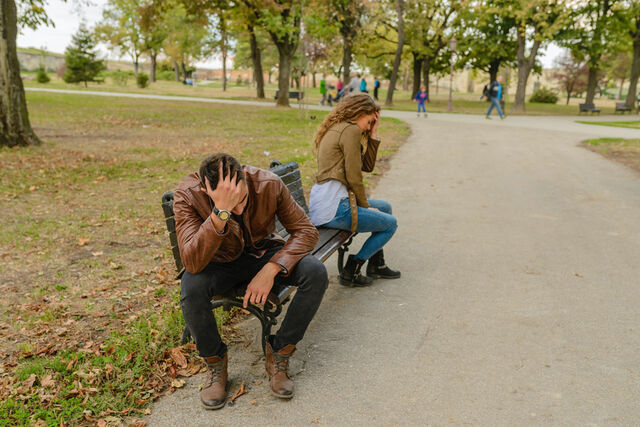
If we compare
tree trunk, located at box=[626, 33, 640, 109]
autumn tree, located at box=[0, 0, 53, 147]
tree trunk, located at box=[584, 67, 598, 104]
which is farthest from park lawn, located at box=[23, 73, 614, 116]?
autumn tree, located at box=[0, 0, 53, 147]

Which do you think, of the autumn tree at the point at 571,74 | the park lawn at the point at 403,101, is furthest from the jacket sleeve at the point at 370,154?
the autumn tree at the point at 571,74

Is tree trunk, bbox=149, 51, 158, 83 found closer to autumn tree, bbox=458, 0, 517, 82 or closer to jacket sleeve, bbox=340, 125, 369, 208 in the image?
autumn tree, bbox=458, 0, 517, 82

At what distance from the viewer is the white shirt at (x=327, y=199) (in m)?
4.14

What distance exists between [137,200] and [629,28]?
3333 centimetres

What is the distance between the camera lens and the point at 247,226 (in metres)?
2.95

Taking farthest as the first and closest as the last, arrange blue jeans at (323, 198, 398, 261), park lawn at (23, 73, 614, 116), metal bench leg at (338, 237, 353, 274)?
park lawn at (23, 73, 614, 116), metal bench leg at (338, 237, 353, 274), blue jeans at (323, 198, 398, 261)

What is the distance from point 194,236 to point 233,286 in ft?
1.62

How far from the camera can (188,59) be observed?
75.8m

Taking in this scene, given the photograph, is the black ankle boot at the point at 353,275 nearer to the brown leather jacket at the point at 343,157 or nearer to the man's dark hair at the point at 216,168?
the brown leather jacket at the point at 343,157

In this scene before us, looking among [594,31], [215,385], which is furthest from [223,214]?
[594,31]

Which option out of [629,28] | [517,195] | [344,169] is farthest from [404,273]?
[629,28]

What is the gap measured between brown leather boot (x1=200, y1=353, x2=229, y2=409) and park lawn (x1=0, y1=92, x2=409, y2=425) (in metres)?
0.26

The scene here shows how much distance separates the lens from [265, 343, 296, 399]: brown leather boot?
2854 mm

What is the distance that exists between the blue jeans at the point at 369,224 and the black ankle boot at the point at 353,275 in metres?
0.06
